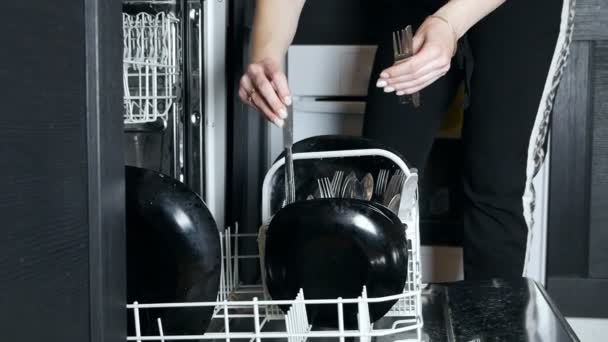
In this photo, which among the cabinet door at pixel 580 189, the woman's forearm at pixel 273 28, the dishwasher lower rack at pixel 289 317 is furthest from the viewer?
the cabinet door at pixel 580 189

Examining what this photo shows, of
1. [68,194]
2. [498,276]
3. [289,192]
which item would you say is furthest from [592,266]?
[68,194]

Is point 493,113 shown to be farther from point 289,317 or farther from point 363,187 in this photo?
point 289,317

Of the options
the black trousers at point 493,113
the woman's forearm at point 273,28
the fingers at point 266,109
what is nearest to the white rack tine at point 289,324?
the fingers at point 266,109

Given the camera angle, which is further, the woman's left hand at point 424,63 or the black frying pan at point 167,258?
the woman's left hand at point 424,63

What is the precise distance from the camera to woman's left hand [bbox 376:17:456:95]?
0.87 m

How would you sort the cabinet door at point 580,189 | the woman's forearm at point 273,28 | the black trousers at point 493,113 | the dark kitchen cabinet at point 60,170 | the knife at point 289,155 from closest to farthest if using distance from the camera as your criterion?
the dark kitchen cabinet at point 60,170 → the knife at point 289,155 → the woman's forearm at point 273,28 → the black trousers at point 493,113 → the cabinet door at point 580,189

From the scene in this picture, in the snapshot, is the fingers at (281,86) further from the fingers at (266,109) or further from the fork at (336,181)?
the fork at (336,181)

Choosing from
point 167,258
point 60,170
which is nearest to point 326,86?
point 167,258

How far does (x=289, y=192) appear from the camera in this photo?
0.84m

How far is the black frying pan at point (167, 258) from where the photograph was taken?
0.73 meters

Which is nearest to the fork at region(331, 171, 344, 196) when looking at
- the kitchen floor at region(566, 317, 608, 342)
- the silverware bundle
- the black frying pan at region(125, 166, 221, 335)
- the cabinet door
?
the silverware bundle

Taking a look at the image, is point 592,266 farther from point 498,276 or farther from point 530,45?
point 530,45

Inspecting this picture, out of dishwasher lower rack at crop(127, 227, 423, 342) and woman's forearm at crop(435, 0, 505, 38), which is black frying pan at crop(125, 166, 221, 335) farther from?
woman's forearm at crop(435, 0, 505, 38)

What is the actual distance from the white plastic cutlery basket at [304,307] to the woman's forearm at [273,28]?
21cm
